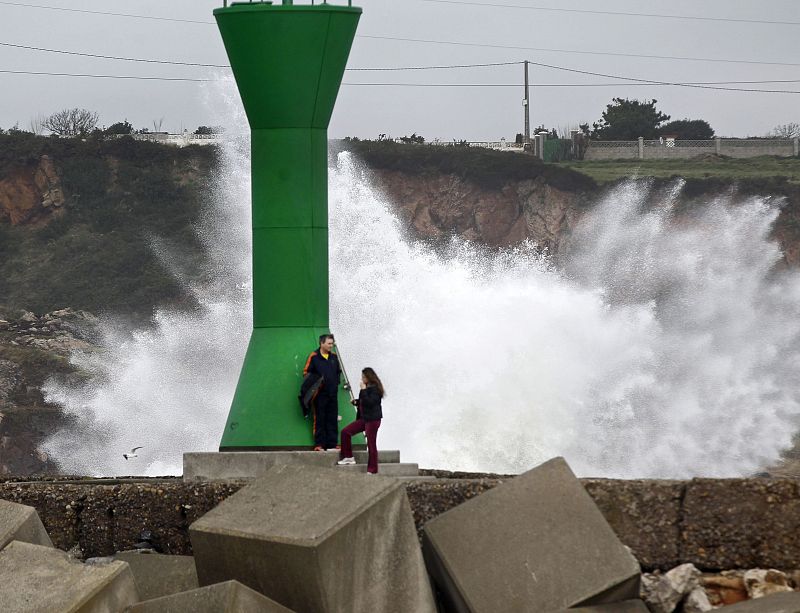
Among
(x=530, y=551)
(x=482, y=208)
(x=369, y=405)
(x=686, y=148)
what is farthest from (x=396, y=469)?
(x=686, y=148)

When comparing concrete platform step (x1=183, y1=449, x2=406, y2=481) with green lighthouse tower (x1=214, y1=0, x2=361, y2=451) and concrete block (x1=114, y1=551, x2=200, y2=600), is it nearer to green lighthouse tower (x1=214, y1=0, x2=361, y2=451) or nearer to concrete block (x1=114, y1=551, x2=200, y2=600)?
green lighthouse tower (x1=214, y1=0, x2=361, y2=451)

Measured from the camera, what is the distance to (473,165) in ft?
197

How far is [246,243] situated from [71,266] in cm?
893

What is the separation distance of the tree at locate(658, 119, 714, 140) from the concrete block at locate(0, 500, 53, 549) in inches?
2945

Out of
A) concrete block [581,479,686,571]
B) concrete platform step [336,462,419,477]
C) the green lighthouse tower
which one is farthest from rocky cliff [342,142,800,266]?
concrete block [581,479,686,571]

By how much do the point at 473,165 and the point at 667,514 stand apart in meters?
52.5

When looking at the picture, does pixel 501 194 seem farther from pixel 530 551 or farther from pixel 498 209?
pixel 530 551

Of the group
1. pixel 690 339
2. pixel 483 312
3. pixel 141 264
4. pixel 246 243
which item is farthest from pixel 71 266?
pixel 483 312

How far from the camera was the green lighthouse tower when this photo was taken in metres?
10.9

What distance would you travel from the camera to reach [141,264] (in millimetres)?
56688

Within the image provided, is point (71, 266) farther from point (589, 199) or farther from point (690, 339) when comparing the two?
point (690, 339)

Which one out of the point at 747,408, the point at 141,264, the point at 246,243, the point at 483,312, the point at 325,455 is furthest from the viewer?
the point at 141,264

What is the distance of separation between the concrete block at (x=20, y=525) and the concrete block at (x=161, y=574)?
42 centimetres

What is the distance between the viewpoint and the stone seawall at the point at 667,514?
25.1 ft
